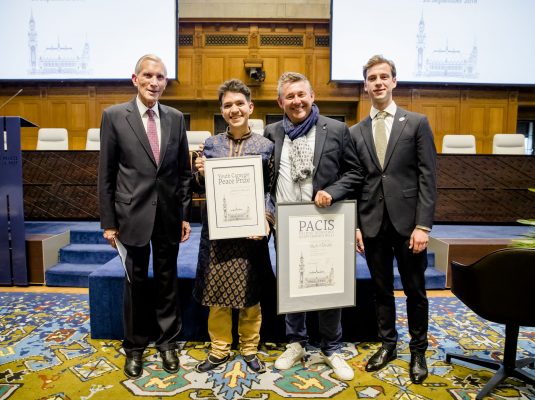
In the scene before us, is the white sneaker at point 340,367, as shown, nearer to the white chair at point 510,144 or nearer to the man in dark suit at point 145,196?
the man in dark suit at point 145,196

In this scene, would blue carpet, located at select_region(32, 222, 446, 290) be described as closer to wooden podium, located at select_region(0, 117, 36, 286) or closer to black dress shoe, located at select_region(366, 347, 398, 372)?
wooden podium, located at select_region(0, 117, 36, 286)

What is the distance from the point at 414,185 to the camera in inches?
77.9

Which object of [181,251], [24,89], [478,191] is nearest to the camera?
[181,251]

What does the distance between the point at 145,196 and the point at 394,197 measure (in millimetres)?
1224

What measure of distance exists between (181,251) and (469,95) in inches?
228

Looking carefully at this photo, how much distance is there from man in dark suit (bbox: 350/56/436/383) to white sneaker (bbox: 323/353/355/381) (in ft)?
0.41

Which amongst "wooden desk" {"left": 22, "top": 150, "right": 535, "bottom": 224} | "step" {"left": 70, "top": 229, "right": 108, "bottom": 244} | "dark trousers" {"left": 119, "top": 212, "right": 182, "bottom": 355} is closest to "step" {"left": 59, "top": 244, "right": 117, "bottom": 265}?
"step" {"left": 70, "top": 229, "right": 108, "bottom": 244}

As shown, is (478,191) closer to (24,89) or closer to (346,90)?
(346,90)

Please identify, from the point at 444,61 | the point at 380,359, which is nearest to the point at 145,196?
the point at 380,359

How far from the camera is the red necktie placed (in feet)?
6.52

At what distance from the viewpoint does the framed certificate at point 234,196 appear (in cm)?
187

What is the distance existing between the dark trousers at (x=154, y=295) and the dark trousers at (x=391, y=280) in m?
1.05

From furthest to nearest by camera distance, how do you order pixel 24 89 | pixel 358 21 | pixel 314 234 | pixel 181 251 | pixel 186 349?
pixel 24 89, pixel 358 21, pixel 181 251, pixel 186 349, pixel 314 234

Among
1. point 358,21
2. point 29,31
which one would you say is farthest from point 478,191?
point 29,31
